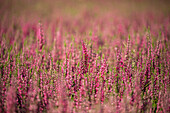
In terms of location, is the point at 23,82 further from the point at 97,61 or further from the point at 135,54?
the point at 135,54

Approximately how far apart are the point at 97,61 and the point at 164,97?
103cm

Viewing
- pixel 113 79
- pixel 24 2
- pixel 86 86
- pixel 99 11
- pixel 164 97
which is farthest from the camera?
pixel 24 2

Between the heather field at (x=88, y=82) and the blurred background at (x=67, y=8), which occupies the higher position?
the blurred background at (x=67, y=8)

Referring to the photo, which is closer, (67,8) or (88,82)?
(88,82)

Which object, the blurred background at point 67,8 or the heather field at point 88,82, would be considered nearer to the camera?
the heather field at point 88,82

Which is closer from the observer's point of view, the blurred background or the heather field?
the heather field

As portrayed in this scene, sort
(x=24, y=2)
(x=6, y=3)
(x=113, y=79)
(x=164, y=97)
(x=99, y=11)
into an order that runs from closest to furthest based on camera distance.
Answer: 1. (x=164, y=97)
2. (x=113, y=79)
3. (x=99, y=11)
4. (x=6, y=3)
5. (x=24, y=2)

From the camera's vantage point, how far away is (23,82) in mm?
1764

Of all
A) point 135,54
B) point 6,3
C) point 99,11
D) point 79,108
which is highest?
point 6,3

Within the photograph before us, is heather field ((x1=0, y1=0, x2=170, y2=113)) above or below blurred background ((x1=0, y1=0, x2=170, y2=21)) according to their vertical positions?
below

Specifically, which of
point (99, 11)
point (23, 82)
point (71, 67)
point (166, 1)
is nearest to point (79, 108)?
point (71, 67)

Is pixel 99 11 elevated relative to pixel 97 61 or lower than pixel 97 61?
elevated

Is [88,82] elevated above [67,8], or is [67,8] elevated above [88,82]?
[67,8]

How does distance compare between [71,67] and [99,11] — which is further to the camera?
[99,11]
